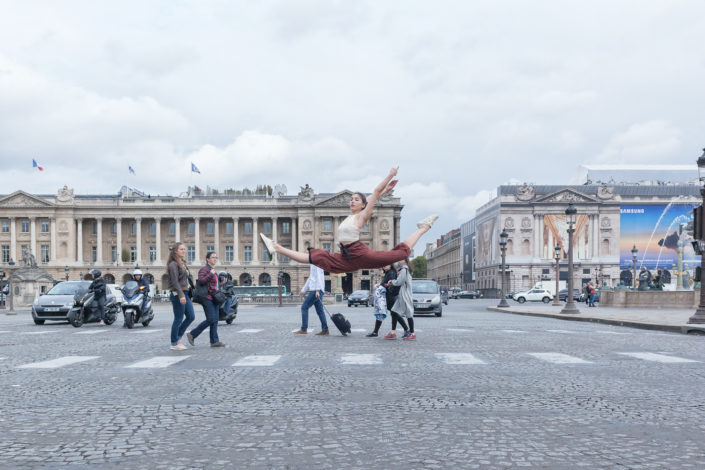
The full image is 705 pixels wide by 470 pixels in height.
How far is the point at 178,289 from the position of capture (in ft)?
42.0

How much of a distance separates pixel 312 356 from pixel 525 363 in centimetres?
326

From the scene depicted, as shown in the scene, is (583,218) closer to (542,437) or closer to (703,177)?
(703,177)

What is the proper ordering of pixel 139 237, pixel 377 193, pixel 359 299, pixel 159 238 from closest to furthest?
pixel 377 193 → pixel 359 299 → pixel 139 237 → pixel 159 238

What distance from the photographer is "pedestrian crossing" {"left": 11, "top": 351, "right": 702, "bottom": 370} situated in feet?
35.2

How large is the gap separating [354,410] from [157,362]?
5.24 m

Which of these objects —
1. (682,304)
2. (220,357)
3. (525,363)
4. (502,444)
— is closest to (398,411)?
(502,444)

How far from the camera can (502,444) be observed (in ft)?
17.8

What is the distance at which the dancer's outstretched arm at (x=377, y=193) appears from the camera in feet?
30.6

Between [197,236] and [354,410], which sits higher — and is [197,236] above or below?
above

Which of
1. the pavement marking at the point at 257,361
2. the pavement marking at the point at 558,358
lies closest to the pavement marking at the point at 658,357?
the pavement marking at the point at 558,358

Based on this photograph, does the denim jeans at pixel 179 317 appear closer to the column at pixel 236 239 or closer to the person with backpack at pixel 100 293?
the person with backpack at pixel 100 293

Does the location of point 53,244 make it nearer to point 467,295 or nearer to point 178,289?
point 467,295

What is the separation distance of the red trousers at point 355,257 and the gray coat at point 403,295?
5113mm

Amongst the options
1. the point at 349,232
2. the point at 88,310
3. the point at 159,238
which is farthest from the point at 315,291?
the point at 159,238
